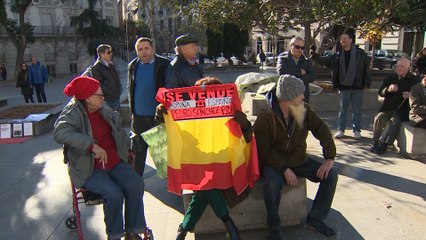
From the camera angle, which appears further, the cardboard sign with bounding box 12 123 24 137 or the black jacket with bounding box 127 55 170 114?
the cardboard sign with bounding box 12 123 24 137

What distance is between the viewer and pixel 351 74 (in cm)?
645

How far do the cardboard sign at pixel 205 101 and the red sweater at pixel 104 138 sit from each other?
2.28 feet

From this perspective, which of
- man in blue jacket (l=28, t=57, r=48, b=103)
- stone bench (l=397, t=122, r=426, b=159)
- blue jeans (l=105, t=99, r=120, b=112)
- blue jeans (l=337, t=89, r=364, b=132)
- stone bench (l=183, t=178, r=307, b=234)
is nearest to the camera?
stone bench (l=183, t=178, r=307, b=234)

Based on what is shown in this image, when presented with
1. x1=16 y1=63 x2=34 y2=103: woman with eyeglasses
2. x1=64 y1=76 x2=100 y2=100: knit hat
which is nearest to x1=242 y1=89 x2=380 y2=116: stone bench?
x1=64 y1=76 x2=100 y2=100: knit hat

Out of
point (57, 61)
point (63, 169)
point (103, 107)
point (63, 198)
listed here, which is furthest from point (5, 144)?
point (57, 61)

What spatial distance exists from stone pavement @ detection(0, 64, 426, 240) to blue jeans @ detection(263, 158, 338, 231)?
246mm

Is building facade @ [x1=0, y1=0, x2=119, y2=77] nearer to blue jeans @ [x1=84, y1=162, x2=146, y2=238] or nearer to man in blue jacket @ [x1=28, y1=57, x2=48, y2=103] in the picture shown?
man in blue jacket @ [x1=28, y1=57, x2=48, y2=103]

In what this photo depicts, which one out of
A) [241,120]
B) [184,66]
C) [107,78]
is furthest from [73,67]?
[241,120]

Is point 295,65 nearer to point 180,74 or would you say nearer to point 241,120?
point 180,74

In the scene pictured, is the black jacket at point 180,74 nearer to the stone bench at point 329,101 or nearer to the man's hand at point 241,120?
the man's hand at point 241,120

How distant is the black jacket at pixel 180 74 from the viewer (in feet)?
13.4

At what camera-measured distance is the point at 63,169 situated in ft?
18.7

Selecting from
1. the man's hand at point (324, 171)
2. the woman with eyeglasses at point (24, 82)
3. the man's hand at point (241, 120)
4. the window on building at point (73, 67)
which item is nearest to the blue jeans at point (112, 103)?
the man's hand at point (241, 120)

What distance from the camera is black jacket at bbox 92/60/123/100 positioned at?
614cm
